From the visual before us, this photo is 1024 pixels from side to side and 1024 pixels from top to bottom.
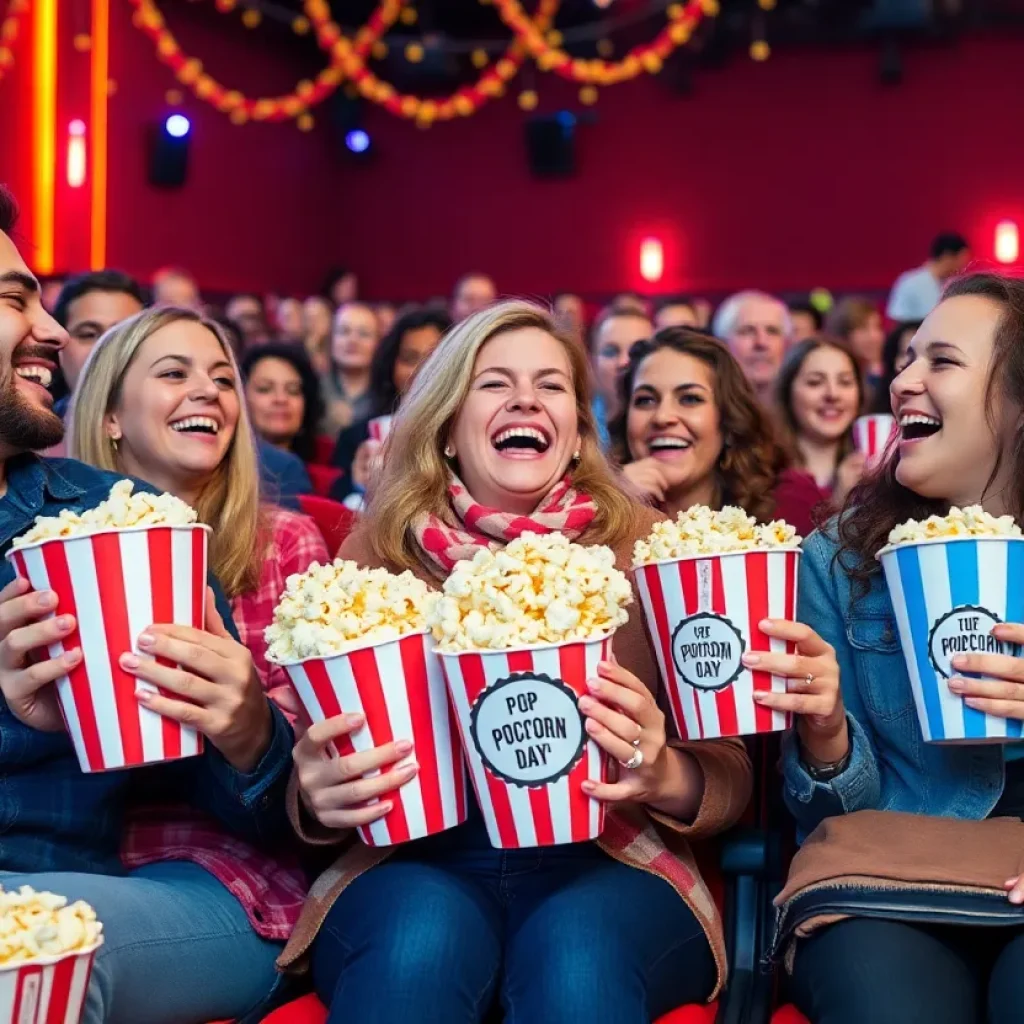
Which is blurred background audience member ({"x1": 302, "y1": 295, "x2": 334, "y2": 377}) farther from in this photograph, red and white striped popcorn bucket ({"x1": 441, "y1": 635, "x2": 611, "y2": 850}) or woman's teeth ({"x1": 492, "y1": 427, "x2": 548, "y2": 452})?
red and white striped popcorn bucket ({"x1": 441, "y1": 635, "x2": 611, "y2": 850})

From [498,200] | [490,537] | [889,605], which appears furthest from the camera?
[498,200]

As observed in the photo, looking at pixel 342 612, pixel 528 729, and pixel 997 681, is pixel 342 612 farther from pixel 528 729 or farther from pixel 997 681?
pixel 997 681

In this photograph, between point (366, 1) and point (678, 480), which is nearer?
point (678, 480)

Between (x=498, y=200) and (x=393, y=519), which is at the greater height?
(x=498, y=200)

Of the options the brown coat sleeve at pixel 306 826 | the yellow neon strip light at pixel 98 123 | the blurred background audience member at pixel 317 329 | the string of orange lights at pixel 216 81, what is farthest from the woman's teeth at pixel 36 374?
the yellow neon strip light at pixel 98 123

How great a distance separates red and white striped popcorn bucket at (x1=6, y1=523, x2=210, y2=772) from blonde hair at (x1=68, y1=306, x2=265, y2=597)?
2.63 ft

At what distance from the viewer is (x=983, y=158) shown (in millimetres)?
11906

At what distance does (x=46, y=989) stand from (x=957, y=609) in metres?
1.09

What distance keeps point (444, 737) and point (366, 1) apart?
37.8ft

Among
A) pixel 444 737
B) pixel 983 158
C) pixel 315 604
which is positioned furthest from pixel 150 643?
pixel 983 158

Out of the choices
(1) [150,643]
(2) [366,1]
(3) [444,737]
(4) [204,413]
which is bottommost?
(3) [444,737]

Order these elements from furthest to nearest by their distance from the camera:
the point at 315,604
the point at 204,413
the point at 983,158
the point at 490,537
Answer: the point at 983,158
the point at 204,413
the point at 490,537
the point at 315,604

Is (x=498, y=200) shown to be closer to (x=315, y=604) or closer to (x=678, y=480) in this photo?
(x=678, y=480)

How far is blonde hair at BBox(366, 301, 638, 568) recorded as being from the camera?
2395 millimetres
